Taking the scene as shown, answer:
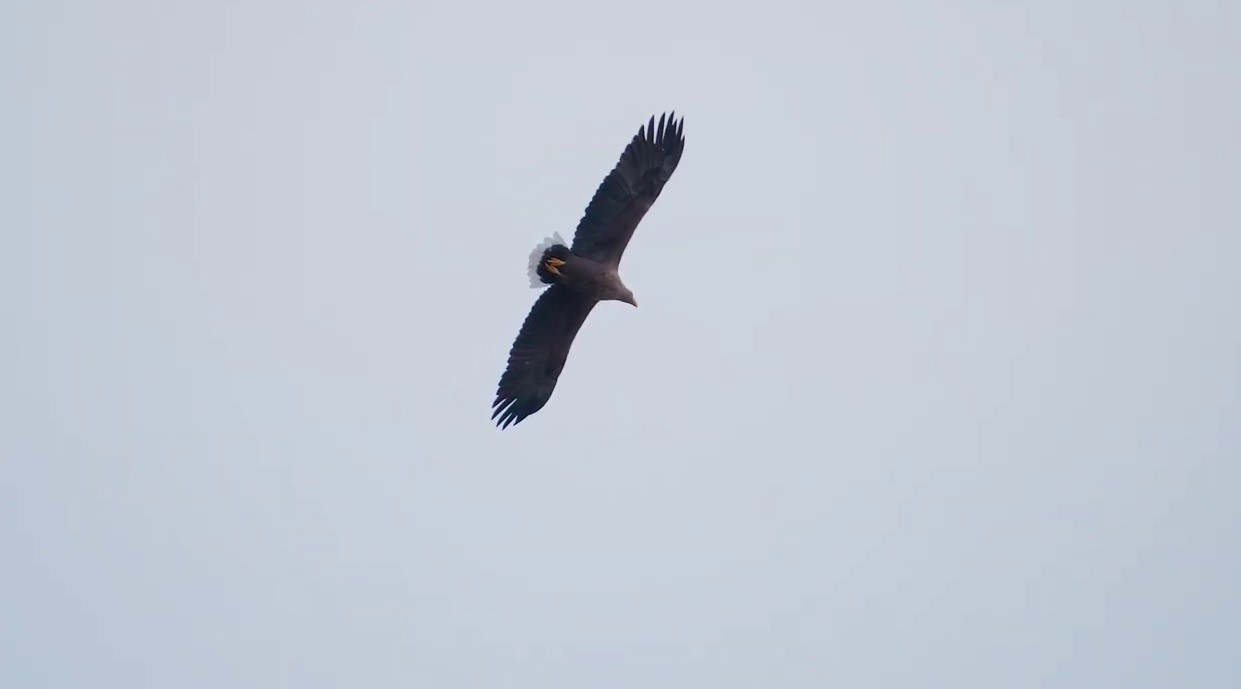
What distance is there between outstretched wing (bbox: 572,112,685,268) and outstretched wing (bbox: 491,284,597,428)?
694 mm

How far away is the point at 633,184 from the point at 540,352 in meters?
2.18

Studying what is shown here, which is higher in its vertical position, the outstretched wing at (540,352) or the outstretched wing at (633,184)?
the outstretched wing at (633,184)

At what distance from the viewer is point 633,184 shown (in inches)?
720

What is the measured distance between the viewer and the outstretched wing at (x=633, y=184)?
59.9 ft

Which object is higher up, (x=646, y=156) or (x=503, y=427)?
(x=646, y=156)

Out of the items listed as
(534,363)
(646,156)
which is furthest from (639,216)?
(534,363)

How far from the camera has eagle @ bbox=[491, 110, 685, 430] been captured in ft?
60.0

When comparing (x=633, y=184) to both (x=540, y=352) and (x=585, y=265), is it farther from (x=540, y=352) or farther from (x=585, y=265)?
(x=540, y=352)

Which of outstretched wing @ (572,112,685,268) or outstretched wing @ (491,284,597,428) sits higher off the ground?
outstretched wing @ (572,112,685,268)

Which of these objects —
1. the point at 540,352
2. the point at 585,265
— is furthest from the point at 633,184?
the point at 540,352

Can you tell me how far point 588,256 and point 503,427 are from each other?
2.26 m

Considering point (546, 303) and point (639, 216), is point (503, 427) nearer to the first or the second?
point (546, 303)

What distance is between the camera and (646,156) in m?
18.3

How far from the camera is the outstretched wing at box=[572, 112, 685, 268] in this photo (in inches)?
719
